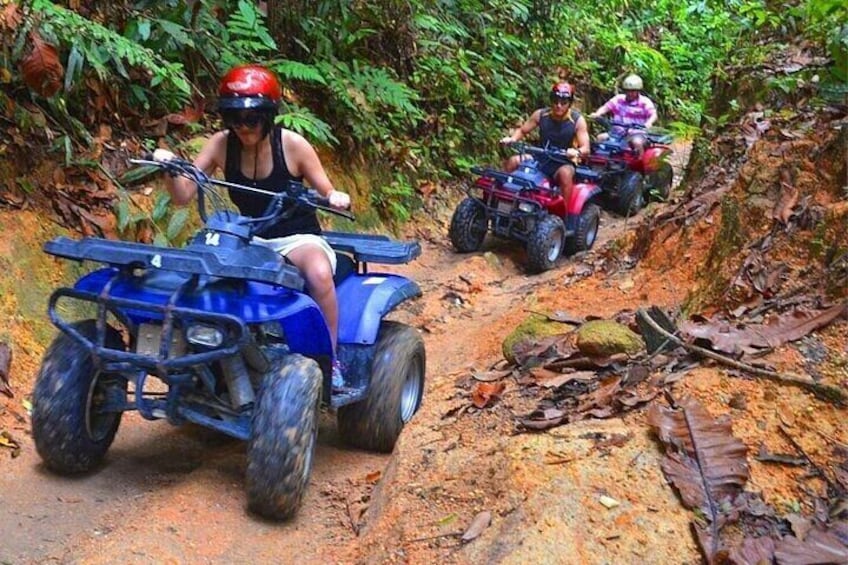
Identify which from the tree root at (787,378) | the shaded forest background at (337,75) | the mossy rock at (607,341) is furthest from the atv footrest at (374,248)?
the shaded forest background at (337,75)

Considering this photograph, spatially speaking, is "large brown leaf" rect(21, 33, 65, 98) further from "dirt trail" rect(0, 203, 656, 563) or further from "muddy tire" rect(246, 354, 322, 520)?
"muddy tire" rect(246, 354, 322, 520)

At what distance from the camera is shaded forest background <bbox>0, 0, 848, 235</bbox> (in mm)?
5965

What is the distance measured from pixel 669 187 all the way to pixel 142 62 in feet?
29.2

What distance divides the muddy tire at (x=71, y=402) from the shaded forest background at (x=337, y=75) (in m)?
2.40

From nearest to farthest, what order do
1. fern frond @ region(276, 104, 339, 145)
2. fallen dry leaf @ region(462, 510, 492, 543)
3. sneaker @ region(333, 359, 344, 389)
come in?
fallen dry leaf @ region(462, 510, 492, 543) → sneaker @ region(333, 359, 344, 389) → fern frond @ region(276, 104, 339, 145)

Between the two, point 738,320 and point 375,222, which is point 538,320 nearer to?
point 738,320

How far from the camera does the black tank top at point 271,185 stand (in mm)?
4352

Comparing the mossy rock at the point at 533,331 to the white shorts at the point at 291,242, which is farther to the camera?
the mossy rock at the point at 533,331

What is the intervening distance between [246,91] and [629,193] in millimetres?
8623

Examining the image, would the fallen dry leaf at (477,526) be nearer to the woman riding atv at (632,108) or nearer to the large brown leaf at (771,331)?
the large brown leaf at (771,331)

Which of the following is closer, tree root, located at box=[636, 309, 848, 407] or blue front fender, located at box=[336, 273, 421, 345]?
tree root, located at box=[636, 309, 848, 407]

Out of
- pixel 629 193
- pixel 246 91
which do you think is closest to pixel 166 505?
pixel 246 91

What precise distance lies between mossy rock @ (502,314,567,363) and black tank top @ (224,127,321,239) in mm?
1367

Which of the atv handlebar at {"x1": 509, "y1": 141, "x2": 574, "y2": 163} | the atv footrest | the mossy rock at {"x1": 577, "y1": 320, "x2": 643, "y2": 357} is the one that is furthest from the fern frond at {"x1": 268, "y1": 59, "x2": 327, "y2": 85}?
the mossy rock at {"x1": 577, "y1": 320, "x2": 643, "y2": 357}
